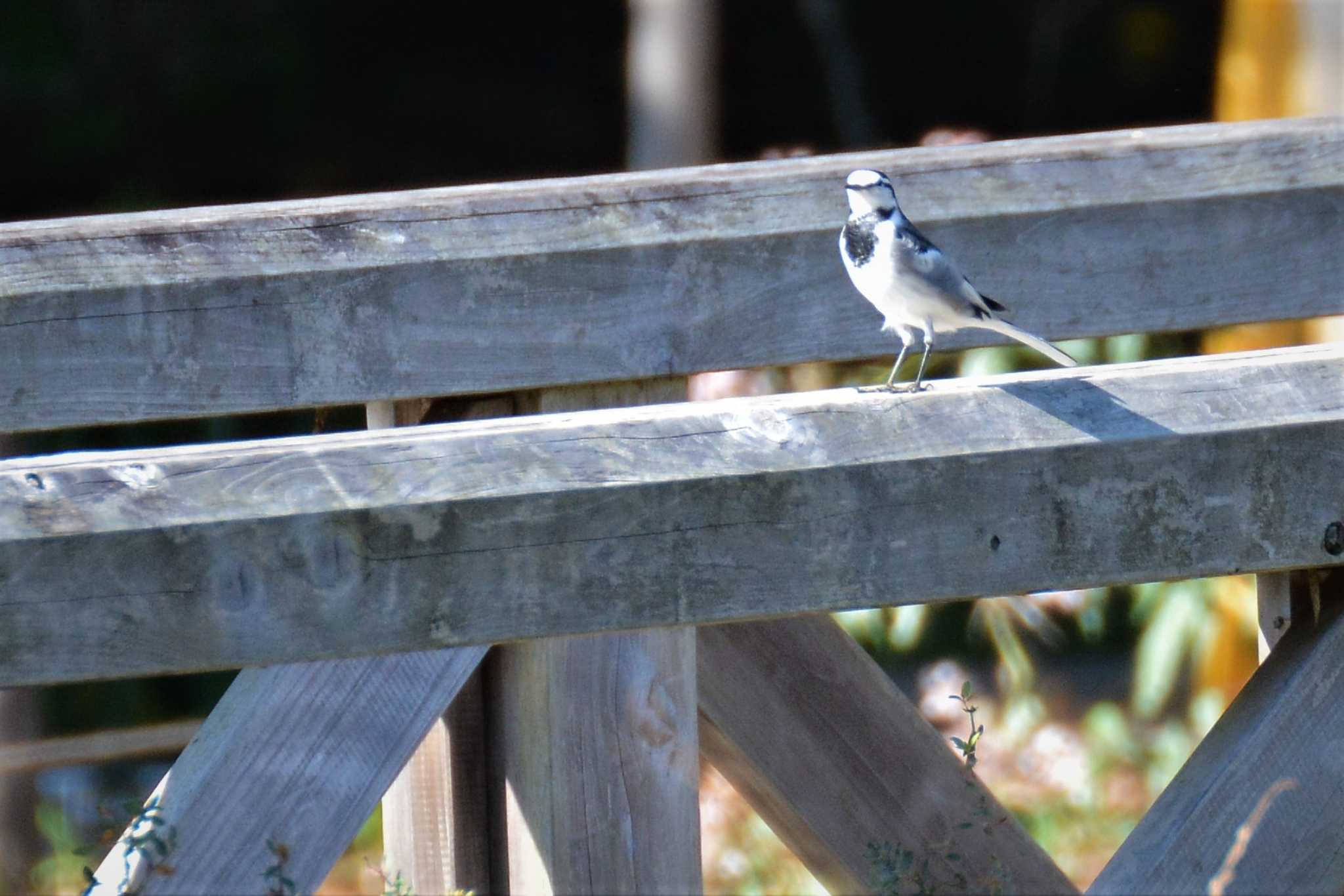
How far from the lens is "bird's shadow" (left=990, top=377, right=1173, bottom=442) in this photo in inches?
58.6

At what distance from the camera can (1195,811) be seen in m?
1.70

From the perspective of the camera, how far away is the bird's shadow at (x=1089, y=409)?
1487 mm

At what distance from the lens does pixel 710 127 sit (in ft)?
16.8

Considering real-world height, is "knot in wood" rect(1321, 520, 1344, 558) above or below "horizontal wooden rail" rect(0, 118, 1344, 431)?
below

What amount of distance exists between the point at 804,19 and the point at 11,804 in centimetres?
447

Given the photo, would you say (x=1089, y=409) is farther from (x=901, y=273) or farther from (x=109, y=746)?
(x=109, y=746)

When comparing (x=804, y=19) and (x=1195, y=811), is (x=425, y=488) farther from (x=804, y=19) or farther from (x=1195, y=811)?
(x=804, y=19)

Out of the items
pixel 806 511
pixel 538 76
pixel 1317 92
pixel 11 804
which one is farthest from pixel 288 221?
pixel 538 76

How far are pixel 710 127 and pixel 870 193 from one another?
303 centimetres

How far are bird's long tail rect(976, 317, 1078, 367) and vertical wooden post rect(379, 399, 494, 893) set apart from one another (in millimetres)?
823

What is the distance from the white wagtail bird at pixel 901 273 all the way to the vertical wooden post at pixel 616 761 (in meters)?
0.49

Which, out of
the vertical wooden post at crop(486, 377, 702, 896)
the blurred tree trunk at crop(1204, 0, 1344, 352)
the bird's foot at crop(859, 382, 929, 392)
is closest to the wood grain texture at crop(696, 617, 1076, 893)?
the vertical wooden post at crop(486, 377, 702, 896)

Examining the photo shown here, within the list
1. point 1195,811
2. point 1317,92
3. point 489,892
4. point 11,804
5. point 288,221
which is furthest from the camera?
point 11,804

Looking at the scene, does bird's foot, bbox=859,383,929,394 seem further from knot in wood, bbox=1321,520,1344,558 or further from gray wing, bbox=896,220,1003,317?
gray wing, bbox=896,220,1003,317
